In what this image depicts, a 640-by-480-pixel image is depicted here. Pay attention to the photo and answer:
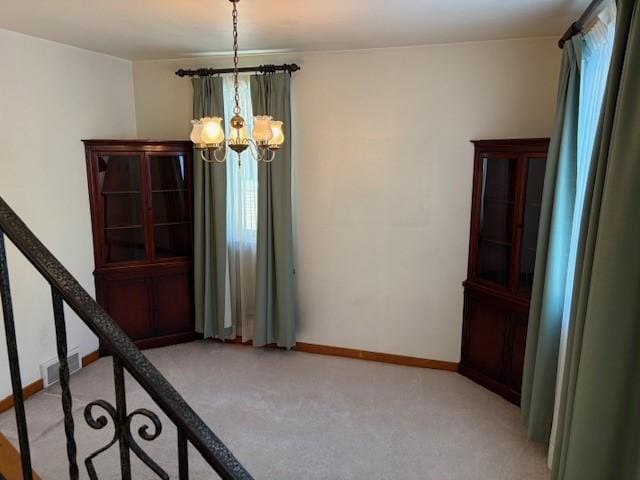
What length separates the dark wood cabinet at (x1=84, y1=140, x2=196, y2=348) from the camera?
13.2 feet

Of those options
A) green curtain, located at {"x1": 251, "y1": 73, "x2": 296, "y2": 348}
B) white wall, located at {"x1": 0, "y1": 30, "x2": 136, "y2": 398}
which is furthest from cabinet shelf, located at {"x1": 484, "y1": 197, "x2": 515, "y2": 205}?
white wall, located at {"x1": 0, "y1": 30, "x2": 136, "y2": 398}

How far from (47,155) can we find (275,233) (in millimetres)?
1982

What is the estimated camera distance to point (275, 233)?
4.05m

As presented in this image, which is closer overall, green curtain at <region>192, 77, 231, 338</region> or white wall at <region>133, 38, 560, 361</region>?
white wall at <region>133, 38, 560, 361</region>

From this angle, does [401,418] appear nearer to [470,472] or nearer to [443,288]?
[470,472]

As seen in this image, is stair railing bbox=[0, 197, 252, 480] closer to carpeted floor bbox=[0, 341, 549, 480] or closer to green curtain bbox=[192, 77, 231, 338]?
carpeted floor bbox=[0, 341, 549, 480]

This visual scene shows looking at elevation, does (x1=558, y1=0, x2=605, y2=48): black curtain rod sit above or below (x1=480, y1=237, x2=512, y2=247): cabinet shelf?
above

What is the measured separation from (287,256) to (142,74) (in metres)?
2.35

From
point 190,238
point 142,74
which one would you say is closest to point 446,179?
point 190,238

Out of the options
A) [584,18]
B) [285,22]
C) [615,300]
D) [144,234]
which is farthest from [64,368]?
[144,234]

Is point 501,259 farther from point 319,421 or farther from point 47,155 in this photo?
point 47,155

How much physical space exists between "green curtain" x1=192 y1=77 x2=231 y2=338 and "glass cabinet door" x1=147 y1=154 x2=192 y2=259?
16cm

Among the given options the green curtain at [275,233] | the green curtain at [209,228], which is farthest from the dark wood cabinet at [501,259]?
the green curtain at [209,228]

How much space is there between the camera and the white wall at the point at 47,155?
10.8ft
